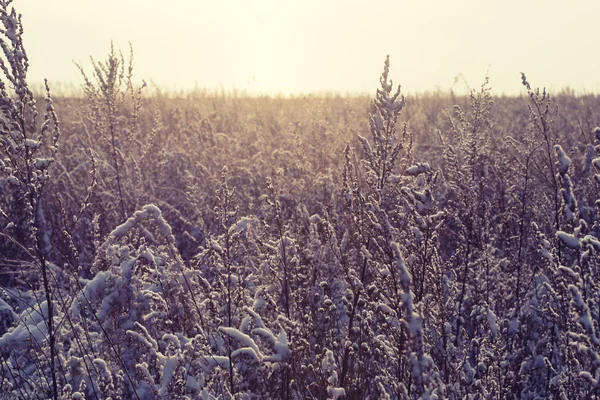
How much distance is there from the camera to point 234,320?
8.90 feet

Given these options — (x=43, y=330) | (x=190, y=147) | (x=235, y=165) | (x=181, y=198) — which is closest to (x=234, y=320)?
(x=43, y=330)

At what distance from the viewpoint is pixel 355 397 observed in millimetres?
2445

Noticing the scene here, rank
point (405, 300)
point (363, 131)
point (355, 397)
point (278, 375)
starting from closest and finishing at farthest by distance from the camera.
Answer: point (405, 300) → point (355, 397) → point (278, 375) → point (363, 131)

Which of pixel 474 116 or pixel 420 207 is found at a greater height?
pixel 474 116

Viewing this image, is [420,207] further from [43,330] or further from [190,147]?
[190,147]

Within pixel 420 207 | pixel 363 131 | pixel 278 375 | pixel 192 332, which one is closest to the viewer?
pixel 420 207

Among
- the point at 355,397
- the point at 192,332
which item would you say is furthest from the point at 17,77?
the point at 355,397

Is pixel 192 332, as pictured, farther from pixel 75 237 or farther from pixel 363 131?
pixel 363 131

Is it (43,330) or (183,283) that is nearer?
(43,330)

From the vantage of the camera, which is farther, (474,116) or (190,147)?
(190,147)

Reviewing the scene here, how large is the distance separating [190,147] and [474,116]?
5.34m

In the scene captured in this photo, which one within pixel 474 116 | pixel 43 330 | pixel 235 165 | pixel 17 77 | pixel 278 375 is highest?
pixel 17 77

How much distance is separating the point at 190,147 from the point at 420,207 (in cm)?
653

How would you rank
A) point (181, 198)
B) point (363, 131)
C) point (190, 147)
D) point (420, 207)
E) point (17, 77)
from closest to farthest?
point (420, 207) → point (17, 77) → point (181, 198) → point (190, 147) → point (363, 131)
